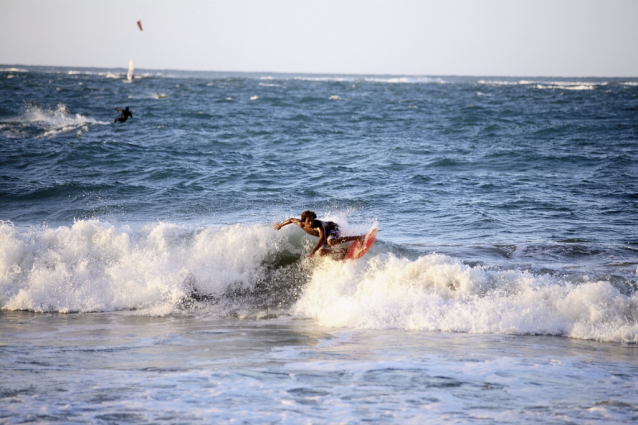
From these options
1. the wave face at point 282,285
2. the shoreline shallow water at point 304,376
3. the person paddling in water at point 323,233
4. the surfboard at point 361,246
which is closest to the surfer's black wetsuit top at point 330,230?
the person paddling in water at point 323,233

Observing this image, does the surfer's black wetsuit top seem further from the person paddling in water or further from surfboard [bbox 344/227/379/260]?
surfboard [bbox 344/227/379/260]

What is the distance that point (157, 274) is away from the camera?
9055 millimetres

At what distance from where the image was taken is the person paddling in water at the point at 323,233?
8156 millimetres

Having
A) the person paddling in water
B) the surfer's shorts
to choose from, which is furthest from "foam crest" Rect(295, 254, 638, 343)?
the surfer's shorts

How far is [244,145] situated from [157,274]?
40.5ft

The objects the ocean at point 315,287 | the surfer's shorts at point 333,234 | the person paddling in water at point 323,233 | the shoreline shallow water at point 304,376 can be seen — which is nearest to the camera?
the shoreline shallow water at point 304,376

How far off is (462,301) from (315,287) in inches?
91.4

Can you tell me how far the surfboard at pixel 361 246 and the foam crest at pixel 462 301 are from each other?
0.66ft

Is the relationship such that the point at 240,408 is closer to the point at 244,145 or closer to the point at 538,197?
the point at 538,197

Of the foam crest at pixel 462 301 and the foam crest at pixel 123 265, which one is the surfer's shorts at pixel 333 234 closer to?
the foam crest at pixel 462 301

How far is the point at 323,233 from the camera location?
8297 millimetres

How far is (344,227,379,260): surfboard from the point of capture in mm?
8578

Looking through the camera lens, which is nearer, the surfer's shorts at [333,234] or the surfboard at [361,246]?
the surfer's shorts at [333,234]

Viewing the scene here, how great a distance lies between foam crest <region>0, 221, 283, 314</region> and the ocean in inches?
1.5
